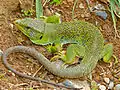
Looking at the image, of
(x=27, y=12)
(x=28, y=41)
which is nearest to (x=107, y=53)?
(x=28, y=41)

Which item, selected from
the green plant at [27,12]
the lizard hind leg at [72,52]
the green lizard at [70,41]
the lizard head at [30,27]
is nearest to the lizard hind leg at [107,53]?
the green lizard at [70,41]

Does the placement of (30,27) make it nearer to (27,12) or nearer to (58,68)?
(27,12)

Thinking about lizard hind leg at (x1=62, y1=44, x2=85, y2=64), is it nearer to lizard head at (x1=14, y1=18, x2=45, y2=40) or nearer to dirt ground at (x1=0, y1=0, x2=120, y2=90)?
dirt ground at (x1=0, y1=0, x2=120, y2=90)

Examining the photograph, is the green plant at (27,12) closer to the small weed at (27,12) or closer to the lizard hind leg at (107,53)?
the small weed at (27,12)

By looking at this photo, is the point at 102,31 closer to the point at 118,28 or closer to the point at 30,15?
the point at 118,28

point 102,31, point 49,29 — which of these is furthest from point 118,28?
point 49,29

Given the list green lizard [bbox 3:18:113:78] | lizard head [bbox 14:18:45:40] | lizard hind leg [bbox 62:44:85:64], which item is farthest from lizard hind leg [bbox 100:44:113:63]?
lizard head [bbox 14:18:45:40]
